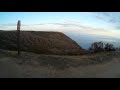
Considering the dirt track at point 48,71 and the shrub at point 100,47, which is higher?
the shrub at point 100,47

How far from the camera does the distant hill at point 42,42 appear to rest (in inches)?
252

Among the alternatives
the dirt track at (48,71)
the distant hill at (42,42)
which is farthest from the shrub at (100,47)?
the dirt track at (48,71)

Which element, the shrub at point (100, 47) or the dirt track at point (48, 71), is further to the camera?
the shrub at point (100, 47)

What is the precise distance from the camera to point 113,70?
6344 mm

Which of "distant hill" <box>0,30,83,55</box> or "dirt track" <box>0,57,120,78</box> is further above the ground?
"distant hill" <box>0,30,83,55</box>

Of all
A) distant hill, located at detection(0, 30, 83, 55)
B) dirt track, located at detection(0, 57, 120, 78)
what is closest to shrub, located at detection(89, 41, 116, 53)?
distant hill, located at detection(0, 30, 83, 55)

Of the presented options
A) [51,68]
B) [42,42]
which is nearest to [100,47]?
[51,68]

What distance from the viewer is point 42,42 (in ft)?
21.3

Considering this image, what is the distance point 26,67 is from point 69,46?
46.6 inches

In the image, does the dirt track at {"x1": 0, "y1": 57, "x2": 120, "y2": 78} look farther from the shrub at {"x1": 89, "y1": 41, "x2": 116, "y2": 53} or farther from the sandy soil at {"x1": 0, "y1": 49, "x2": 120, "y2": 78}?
the shrub at {"x1": 89, "y1": 41, "x2": 116, "y2": 53}

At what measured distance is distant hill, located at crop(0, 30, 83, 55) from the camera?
640 centimetres

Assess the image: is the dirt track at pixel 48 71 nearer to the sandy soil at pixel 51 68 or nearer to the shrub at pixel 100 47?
the sandy soil at pixel 51 68
